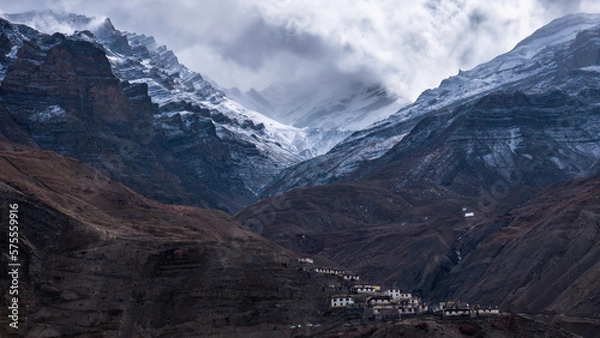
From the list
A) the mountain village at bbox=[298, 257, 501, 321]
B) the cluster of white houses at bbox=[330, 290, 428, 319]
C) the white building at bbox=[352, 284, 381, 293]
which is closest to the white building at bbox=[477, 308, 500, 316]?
the mountain village at bbox=[298, 257, 501, 321]

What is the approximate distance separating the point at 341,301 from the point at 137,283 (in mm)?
31200

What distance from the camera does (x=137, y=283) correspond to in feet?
475

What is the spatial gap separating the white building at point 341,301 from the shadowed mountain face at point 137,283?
201 centimetres

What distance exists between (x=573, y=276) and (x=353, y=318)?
43.2 metres

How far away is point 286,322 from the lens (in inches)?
5276

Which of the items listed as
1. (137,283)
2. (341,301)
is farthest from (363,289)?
(137,283)

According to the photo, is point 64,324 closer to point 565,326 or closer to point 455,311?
point 455,311

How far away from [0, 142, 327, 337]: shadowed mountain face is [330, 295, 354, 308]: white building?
6.59ft

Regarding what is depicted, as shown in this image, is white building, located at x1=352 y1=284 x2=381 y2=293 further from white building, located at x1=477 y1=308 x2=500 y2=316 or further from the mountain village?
white building, located at x1=477 y1=308 x2=500 y2=316

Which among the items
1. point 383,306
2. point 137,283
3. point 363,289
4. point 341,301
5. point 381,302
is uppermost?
point 137,283

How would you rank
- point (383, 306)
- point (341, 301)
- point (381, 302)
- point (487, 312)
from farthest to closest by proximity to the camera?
1. point (341, 301)
2. point (381, 302)
3. point (383, 306)
4. point (487, 312)

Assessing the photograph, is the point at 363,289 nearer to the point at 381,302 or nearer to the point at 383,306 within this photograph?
the point at 381,302

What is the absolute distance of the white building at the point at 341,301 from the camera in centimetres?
14038

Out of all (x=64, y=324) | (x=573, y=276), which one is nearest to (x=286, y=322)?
(x=64, y=324)
